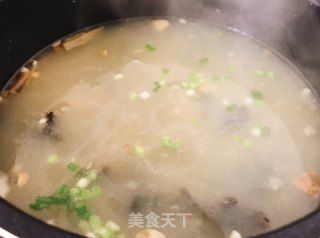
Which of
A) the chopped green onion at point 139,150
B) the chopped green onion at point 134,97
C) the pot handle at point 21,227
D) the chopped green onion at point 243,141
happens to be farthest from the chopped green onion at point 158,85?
the pot handle at point 21,227

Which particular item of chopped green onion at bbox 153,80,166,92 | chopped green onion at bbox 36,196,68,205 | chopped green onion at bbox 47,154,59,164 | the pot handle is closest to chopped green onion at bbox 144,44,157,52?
chopped green onion at bbox 153,80,166,92

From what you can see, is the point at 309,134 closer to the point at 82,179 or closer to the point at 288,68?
the point at 288,68

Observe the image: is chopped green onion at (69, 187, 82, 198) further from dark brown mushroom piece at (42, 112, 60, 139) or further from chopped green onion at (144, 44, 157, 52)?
chopped green onion at (144, 44, 157, 52)

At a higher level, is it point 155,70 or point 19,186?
point 155,70

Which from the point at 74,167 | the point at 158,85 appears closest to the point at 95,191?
the point at 74,167

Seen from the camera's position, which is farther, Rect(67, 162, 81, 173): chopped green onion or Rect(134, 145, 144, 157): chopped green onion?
Rect(134, 145, 144, 157): chopped green onion

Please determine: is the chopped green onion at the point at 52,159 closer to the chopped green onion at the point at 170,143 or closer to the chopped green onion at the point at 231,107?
the chopped green onion at the point at 170,143

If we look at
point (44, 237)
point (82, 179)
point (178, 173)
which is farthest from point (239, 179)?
point (44, 237)

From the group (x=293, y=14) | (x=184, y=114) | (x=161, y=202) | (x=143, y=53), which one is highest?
(x=293, y=14)
